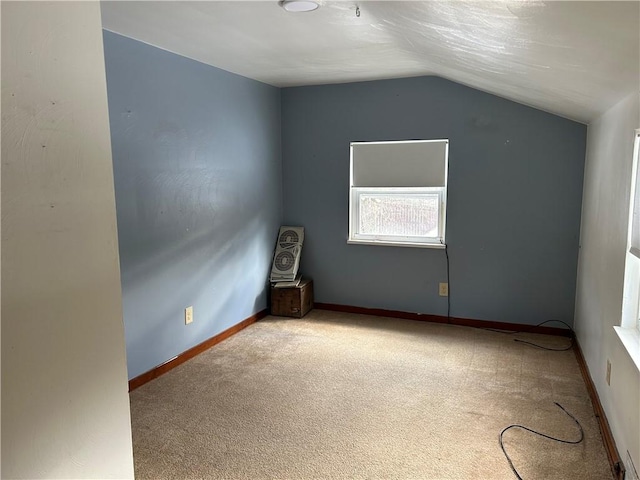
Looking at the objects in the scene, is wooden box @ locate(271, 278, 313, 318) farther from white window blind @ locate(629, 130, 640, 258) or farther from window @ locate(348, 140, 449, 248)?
white window blind @ locate(629, 130, 640, 258)

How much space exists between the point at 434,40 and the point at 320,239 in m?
2.40

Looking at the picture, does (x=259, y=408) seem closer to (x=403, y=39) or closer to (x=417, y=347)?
(x=417, y=347)

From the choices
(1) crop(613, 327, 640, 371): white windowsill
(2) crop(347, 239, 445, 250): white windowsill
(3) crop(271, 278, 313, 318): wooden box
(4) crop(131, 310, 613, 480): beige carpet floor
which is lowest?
(4) crop(131, 310, 613, 480): beige carpet floor

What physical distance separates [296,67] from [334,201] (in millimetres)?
1338

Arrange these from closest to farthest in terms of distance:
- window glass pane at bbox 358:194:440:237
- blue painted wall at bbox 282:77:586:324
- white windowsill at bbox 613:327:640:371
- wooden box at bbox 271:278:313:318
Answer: white windowsill at bbox 613:327:640:371 → blue painted wall at bbox 282:77:586:324 → window glass pane at bbox 358:194:440:237 → wooden box at bbox 271:278:313:318

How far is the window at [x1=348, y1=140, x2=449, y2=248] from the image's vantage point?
4.05 metres

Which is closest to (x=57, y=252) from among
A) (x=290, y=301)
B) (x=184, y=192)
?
(x=184, y=192)

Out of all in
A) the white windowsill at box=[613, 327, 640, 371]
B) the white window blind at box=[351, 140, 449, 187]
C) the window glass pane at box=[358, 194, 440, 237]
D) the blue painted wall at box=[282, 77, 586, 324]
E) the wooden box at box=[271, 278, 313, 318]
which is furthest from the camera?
the wooden box at box=[271, 278, 313, 318]

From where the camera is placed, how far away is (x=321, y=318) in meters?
4.30

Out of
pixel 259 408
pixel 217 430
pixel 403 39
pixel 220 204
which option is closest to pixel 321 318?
pixel 220 204

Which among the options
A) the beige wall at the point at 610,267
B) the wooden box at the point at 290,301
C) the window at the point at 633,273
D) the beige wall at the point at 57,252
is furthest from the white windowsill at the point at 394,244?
the beige wall at the point at 57,252

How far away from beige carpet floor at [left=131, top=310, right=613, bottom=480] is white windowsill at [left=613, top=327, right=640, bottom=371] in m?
0.60

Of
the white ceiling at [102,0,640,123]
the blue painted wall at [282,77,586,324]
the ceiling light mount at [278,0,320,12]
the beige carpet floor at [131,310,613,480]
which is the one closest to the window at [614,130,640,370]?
the white ceiling at [102,0,640,123]

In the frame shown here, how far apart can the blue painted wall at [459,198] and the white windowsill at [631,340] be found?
1797 mm
